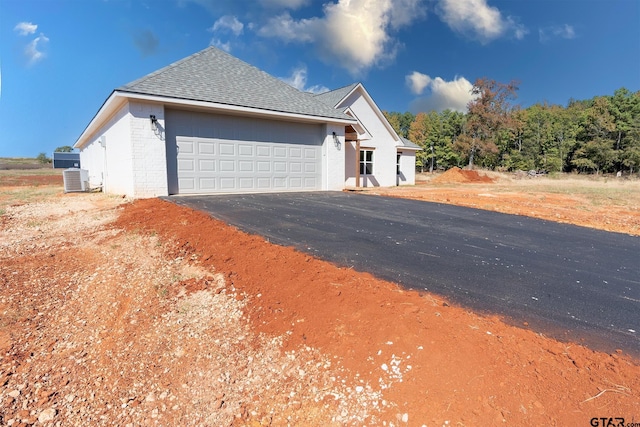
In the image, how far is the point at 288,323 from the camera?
2.90 m

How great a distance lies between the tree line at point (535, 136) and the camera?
127 feet

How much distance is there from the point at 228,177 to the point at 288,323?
978cm

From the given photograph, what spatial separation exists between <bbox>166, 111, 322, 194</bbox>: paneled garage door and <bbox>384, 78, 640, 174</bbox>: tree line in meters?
31.7

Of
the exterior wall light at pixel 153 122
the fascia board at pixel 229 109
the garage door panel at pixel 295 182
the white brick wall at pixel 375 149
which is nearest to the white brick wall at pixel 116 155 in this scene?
the exterior wall light at pixel 153 122

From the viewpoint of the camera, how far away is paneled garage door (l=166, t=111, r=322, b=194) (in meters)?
11.1

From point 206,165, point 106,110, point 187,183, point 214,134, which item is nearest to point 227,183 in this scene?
point 206,165

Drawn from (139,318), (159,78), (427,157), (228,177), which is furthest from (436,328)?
(427,157)

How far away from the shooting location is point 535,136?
47594 millimetres

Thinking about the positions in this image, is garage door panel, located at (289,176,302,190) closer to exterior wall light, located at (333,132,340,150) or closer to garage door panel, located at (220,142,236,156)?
exterior wall light, located at (333,132,340,150)

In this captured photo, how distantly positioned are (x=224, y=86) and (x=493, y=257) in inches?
435

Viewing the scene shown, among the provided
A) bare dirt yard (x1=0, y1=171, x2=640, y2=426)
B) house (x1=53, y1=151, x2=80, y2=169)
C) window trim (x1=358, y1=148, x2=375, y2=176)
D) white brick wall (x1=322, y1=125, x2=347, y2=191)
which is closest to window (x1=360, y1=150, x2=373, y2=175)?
window trim (x1=358, y1=148, x2=375, y2=176)

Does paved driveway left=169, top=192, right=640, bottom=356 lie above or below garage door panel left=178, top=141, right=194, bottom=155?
below

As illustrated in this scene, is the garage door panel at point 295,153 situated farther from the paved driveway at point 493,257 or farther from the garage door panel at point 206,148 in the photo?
the paved driveway at point 493,257

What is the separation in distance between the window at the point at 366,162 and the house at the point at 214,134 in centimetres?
522
